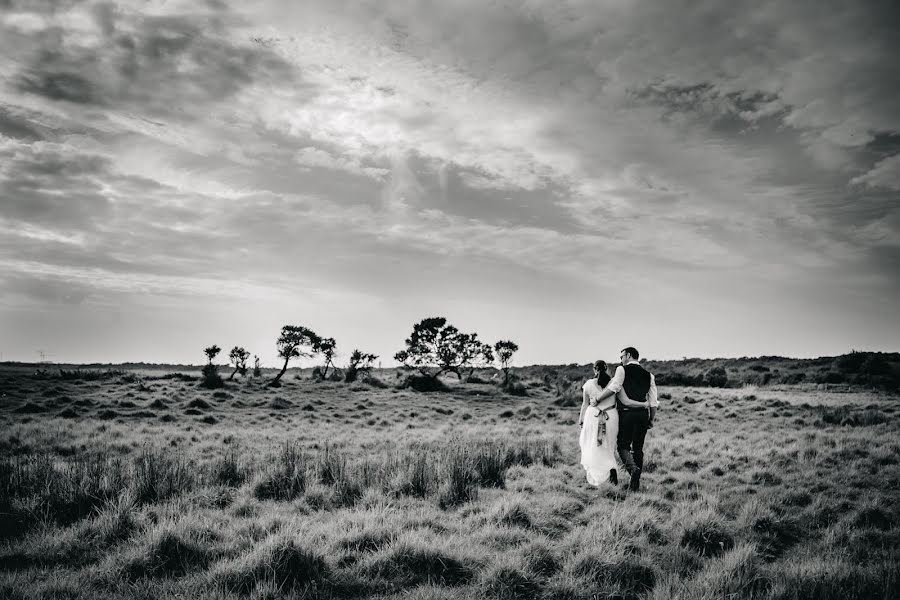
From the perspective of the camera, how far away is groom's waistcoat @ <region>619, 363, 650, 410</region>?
29.6 ft

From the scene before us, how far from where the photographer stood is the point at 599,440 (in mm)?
9492

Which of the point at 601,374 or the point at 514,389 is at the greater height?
the point at 601,374

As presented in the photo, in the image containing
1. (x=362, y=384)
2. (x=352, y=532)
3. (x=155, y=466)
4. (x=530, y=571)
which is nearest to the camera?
(x=530, y=571)

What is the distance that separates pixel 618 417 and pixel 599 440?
61 centimetres

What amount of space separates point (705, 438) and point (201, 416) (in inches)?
898

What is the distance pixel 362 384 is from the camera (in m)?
43.6

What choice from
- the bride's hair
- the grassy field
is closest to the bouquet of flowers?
the bride's hair

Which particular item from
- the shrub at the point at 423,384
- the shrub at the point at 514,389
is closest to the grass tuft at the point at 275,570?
the shrub at the point at 514,389

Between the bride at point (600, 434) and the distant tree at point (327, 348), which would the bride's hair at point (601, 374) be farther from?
the distant tree at point (327, 348)

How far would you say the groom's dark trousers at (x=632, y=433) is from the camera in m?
9.02

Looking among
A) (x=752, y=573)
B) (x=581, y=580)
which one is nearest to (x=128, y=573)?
(x=581, y=580)

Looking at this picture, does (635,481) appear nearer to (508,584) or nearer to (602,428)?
(602,428)

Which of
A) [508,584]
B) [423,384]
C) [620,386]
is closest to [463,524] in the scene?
[508,584]

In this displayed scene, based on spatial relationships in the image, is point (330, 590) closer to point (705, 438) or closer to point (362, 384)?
point (705, 438)
